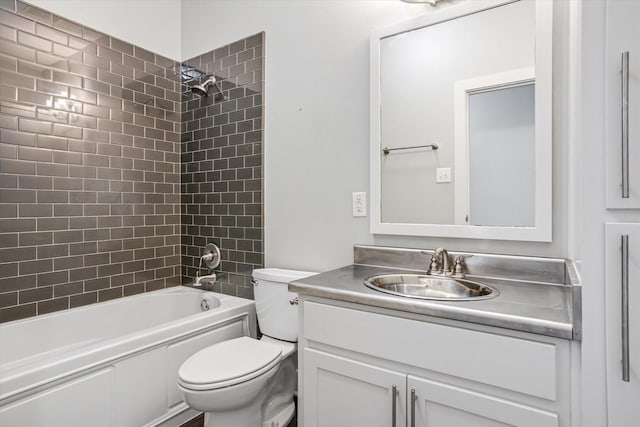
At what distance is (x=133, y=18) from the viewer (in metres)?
2.32

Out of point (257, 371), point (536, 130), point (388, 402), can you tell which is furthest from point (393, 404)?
point (536, 130)

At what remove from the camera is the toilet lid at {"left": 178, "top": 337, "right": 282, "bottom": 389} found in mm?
1366

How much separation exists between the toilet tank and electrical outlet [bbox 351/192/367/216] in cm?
45

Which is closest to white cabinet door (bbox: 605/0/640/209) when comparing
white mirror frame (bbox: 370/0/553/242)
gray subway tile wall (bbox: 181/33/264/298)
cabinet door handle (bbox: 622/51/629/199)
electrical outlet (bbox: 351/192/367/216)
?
cabinet door handle (bbox: 622/51/629/199)

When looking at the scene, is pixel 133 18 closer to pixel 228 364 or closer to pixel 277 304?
pixel 277 304

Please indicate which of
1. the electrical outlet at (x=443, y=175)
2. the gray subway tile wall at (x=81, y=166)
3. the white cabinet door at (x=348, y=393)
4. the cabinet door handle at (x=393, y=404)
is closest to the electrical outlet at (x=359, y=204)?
the electrical outlet at (x=443, y=175)

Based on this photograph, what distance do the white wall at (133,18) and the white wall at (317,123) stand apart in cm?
59

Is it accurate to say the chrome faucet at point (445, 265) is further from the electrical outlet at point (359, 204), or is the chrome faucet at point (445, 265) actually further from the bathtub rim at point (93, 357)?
the bathtub rim at point (93, 357)

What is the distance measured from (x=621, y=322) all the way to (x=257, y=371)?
1.23m

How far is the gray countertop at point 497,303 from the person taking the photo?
0.91 m

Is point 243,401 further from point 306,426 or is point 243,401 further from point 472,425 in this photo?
point 472,425

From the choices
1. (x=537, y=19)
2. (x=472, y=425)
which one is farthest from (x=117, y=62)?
(x=472, y=425)

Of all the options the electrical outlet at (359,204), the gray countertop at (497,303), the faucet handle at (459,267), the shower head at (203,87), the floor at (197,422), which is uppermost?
the shower head at (203,87)

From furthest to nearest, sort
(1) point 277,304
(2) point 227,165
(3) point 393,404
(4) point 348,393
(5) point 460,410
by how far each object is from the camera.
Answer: (2) point 227,165
(1) point 277,304
(4) point 348,393
(3) point 393,404
(5) point 460,410
